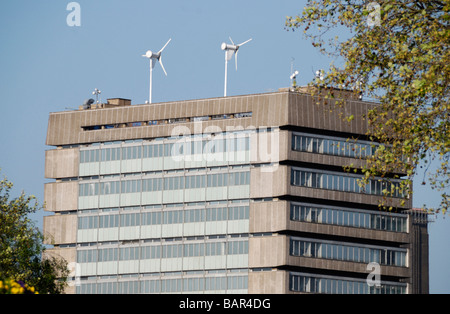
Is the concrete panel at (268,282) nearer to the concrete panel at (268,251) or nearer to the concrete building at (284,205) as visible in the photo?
the concrete building at (284,205)

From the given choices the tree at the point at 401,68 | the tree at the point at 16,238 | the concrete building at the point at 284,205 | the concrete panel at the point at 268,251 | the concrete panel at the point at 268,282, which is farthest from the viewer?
the concrete building at the point at 284,205

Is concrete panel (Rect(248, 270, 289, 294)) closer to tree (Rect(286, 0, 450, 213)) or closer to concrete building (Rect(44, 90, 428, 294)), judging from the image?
concrete building (Rect(44, 90, 428, 294))

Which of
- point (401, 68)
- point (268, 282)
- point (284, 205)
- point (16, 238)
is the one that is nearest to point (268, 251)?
point (268, 282)

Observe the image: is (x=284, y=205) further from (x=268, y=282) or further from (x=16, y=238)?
(x=16, y=238)

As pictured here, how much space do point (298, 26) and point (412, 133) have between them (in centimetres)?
678

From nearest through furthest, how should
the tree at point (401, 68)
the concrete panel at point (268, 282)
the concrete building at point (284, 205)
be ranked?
1. the tree at point (401, 68)
2. the concrete panel at point (268, 282)
3. the concrete building at point (284, 205)

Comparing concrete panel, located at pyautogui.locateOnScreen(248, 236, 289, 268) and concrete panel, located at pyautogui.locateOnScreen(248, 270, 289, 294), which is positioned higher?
concrete panel, located at pyautogui.locateOnScreen(248, 236, 289, 268)

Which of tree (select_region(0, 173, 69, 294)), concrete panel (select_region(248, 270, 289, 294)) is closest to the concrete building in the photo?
concrete panel (select_region(248, 270, 289, 294))

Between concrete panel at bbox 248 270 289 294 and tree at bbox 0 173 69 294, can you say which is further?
concrete panel at bbox 248 270 289 294

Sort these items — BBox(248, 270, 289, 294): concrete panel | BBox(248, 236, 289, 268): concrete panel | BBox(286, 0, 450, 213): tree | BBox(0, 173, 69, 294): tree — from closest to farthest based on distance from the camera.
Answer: BBox(286, 0, 450, 213): tree < BBox(0, 173, 69, 294): tree < BBox(248, 270, 289, 294): concrete panel < BBox(248, 236, 289, 268): concrete panel

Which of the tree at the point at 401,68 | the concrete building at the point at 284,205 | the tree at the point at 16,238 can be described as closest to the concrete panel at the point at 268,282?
the concrete building at the point at 284,205
